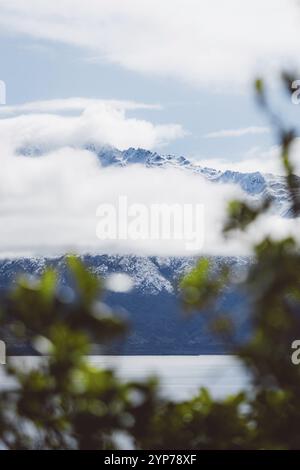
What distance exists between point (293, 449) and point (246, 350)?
0.31 metres

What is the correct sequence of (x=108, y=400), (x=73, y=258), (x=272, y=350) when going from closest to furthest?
(x=73, y=258) → (x=108, y=400) → (x=272, y=350)

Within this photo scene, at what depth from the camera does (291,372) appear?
2.71 meters

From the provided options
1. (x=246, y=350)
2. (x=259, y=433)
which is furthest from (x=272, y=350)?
(x=259, y=433)

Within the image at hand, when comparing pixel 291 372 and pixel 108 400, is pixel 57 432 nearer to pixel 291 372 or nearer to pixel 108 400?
pixel 108 400

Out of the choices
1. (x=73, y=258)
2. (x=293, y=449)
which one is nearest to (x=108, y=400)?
(x=73, y=258)

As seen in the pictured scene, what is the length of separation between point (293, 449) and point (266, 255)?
57 cm

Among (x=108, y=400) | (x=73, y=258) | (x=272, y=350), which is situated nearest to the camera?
(x=73, y=258)

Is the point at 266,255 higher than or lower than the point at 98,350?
higher

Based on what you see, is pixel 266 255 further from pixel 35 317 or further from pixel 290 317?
pixel 35 317

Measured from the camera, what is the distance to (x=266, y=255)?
254cm

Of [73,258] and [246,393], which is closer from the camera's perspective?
[73,258]

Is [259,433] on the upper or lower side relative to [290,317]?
lower

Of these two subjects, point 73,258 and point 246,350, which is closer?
point 73,258
